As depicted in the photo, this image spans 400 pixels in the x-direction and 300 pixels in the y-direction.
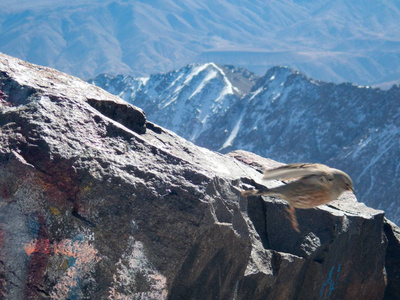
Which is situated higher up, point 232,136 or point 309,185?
point 309,185

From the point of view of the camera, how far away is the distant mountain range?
68.7m

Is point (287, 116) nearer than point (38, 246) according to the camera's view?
No

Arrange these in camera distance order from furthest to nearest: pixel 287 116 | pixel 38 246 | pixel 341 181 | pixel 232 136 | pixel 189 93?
pixel 189 93 < pixel 232 136 < pixel 287 116 < pixel 341 181 < pixel 38 246

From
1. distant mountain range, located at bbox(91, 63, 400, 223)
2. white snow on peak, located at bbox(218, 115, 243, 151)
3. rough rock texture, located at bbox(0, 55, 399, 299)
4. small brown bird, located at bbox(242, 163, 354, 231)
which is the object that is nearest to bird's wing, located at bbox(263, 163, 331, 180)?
small brown bird, located at bbox(242, 163, 354, 231)

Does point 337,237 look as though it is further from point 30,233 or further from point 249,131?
point 249,131

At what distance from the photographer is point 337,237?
21.0 feet

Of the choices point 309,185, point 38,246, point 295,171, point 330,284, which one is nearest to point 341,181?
point 309,185

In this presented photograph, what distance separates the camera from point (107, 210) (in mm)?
4652

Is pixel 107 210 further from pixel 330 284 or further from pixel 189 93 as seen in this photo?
pixel 189 93

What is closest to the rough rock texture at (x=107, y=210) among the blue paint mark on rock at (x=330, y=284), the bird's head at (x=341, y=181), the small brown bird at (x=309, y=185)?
the small brown bird at (x=309, y=185)

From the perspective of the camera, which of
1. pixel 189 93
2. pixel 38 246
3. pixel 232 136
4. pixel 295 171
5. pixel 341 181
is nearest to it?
pixel 38 246

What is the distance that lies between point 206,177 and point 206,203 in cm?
31

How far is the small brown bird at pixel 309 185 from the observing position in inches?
201

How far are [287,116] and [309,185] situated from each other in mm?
91089
